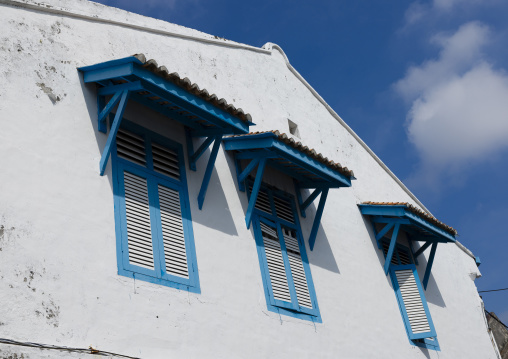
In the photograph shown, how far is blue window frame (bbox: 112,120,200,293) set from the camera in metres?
8.55

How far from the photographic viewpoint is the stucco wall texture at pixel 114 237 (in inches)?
294

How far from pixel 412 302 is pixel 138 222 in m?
6.92

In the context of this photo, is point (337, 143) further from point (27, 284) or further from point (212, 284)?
point (27, 284)

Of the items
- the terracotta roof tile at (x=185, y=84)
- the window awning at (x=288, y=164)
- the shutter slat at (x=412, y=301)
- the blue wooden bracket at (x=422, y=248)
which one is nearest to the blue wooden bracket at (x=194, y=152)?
the terracotta roof tile at (x=185, y=84)

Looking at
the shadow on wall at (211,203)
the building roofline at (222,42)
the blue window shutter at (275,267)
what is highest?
the building roofline at (222,42)

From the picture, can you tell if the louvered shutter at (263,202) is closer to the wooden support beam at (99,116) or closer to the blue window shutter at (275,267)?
the blue window shutter at (275,267)

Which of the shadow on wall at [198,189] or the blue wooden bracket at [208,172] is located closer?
the shadow on wall at [198,189]

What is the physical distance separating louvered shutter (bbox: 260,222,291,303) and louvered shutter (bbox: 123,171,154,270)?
240cm

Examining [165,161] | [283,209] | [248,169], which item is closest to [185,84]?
[165,161]

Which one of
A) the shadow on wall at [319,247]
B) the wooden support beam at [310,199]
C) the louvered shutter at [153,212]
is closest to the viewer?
the louvered shutter at [153,212]

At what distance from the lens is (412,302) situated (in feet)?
44.9

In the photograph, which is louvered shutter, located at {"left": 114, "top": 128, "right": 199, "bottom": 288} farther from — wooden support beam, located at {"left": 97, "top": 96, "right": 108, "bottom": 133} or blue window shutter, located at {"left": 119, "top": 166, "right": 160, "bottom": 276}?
wooden support beam, located at {"left": 97, "top": 96, "right": 108, "bottom": 133}

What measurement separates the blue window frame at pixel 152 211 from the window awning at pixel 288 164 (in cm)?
122

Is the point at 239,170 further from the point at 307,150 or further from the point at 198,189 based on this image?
the point at 198,189
